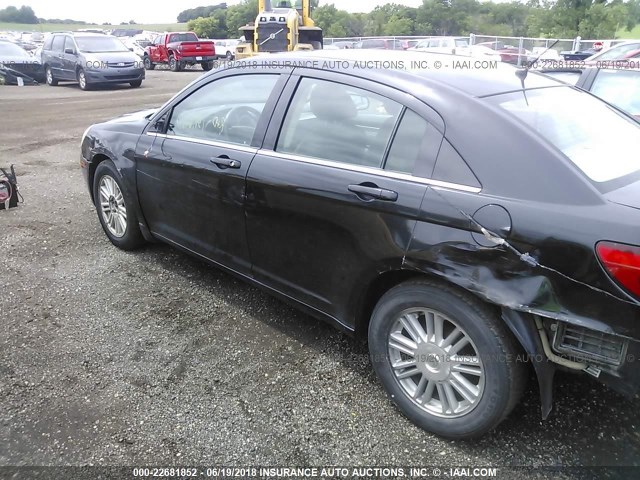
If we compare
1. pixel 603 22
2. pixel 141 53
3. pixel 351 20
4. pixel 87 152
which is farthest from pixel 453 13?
pixel 87 152

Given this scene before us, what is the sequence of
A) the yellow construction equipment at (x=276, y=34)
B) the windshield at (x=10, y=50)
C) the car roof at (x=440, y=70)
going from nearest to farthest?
the car roof at (x=440, y=70), the yellow construction equipment at (x=276, y=34), the windshield at (x=10, y=50)

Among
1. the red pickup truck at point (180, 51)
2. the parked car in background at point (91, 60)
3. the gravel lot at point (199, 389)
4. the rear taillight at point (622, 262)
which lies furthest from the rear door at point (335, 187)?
the red pickup truck at point (180, 51)

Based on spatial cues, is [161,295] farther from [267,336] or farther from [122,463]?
[122,463]

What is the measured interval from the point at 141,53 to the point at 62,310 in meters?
29.4

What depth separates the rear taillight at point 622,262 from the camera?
1.90 meters

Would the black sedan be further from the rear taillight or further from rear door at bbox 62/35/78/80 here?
rear door at bbox 62/35/78/80

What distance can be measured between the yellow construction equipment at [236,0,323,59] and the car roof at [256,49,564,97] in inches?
619

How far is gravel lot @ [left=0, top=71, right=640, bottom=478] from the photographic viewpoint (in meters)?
2.45

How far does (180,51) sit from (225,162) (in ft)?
83.9

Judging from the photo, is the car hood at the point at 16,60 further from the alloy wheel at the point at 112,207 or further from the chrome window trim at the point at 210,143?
the chrome window trim at the point at 210,143

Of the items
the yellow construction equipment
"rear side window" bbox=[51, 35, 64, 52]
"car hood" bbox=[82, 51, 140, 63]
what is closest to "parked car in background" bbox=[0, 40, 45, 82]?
"rear side window" bbox=[51, 35, 64, 52]

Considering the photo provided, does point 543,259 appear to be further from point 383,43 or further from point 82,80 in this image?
point 383,43

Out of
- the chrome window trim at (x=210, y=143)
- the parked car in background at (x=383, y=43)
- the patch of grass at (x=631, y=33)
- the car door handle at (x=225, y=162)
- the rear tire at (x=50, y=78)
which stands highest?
the patch of grass at (x=631, y=33)

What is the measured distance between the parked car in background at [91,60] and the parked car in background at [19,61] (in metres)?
0.68
